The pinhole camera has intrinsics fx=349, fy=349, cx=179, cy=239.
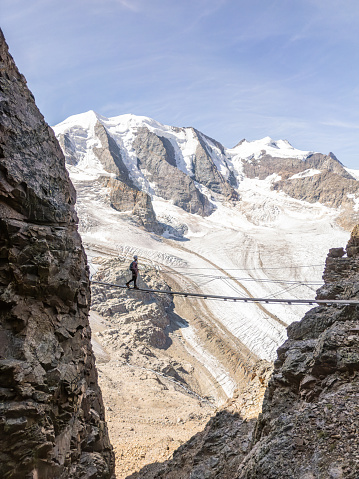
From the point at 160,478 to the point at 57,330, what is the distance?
5.92 meters

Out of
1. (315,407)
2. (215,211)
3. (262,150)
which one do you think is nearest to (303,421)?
(315,407)

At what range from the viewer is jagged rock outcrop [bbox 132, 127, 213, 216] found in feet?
274

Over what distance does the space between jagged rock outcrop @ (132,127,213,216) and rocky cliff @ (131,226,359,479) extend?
235 feet

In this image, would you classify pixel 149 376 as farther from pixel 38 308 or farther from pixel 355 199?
pixel 355 199

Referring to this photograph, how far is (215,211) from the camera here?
84000mm

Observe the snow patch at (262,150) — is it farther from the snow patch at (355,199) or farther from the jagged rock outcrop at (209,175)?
the snow patch at (355,199)

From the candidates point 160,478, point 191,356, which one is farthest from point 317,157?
point 160,478

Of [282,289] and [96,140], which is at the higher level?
[96,140]

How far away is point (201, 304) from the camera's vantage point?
34.6 m

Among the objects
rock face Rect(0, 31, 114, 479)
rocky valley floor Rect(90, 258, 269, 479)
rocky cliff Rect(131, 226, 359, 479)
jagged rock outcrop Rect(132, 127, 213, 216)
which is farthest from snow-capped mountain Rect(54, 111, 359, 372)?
rock face Rect(0, 31, 114, 479)

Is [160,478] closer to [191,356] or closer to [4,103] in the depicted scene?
[4,103]

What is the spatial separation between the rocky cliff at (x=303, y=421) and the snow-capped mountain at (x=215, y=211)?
15448 millimetres

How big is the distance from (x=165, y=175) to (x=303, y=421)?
85822 millimetres

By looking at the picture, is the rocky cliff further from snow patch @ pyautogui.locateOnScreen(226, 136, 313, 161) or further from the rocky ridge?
snow patch @ pyautogui.locateOnScreen(226, 136, 313, 161)
